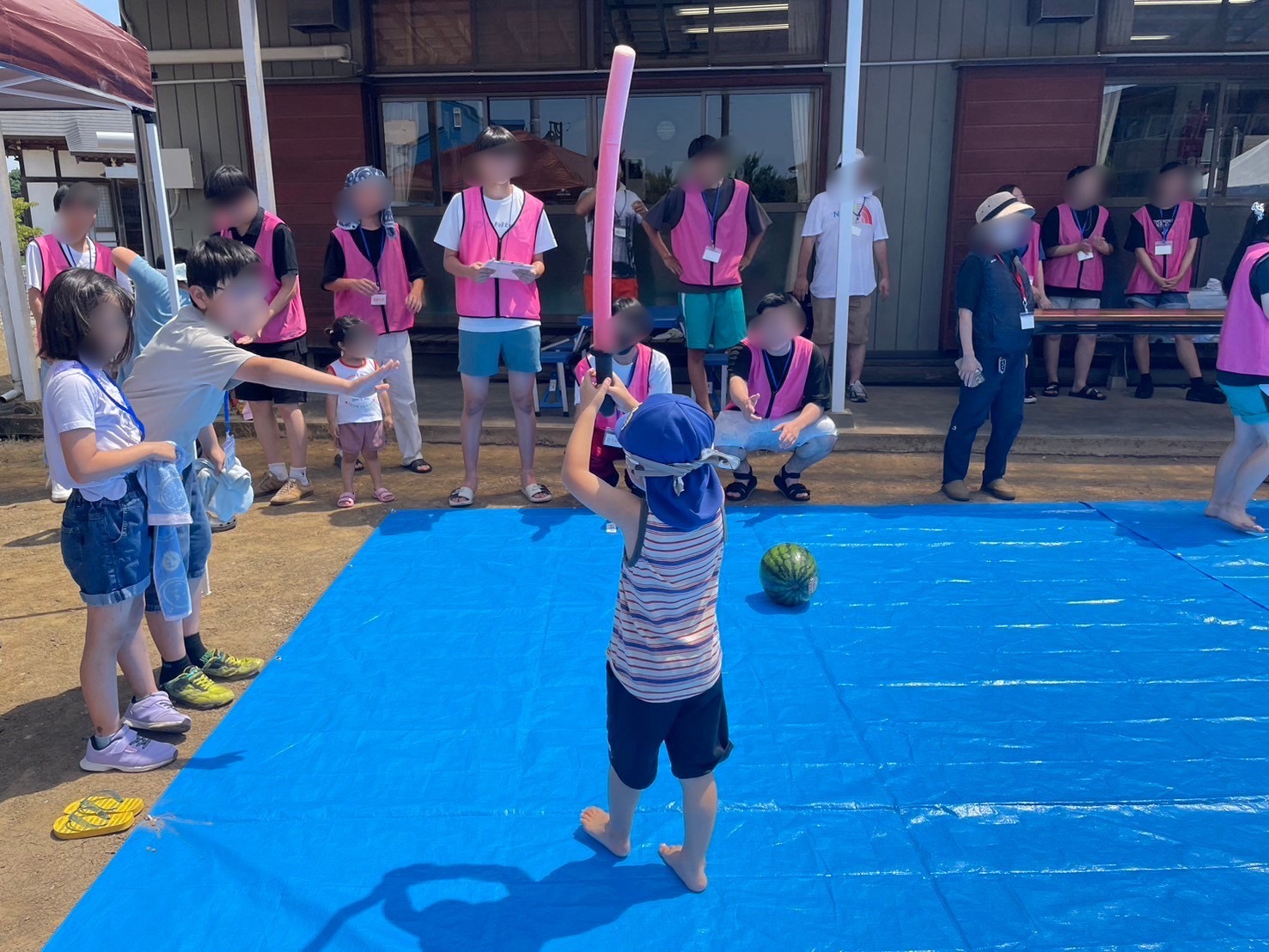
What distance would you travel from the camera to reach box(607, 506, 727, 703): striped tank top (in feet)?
7.89

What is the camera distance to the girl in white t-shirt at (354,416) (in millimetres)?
5770

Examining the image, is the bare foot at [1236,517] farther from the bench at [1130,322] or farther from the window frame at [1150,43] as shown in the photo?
the window frame at [1150,43]

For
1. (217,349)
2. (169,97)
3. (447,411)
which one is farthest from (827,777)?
(169,97)

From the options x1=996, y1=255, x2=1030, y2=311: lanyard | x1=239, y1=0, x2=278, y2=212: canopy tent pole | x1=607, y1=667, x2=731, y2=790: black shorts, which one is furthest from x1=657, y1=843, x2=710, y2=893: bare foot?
x1=239, y1=0, x2=278, y2=212: canopy tent pole

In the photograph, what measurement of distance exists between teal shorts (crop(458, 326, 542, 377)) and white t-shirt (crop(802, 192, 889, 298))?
3.03 meters

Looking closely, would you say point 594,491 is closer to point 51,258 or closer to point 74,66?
point 74,66

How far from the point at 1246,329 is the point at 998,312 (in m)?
1.23

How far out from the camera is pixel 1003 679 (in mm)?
3711

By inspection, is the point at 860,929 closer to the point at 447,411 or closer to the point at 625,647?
the point at 625,647

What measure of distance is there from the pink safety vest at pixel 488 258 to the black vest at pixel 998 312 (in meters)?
2.63

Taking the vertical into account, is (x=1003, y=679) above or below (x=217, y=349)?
below

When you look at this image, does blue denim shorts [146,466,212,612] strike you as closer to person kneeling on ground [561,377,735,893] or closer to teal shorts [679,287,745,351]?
person kneeling on ground [561,377,735,893]

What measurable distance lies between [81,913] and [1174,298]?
856 cm

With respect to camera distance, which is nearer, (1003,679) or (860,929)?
(860,929)
